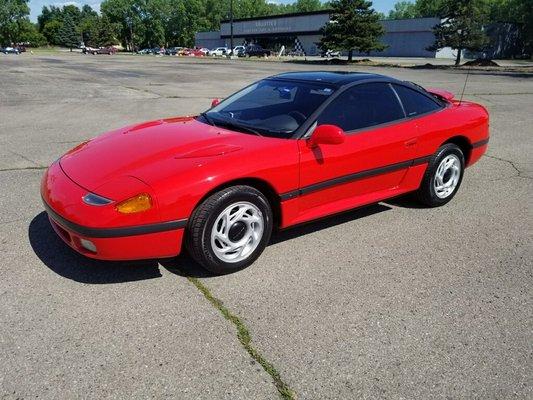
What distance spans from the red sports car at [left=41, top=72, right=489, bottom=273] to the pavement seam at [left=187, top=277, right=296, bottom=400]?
0.20 m

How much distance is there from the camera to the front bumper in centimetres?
281

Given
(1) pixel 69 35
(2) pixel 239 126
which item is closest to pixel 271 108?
(2) pixel 239 126

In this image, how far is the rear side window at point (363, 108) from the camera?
12.3 ft

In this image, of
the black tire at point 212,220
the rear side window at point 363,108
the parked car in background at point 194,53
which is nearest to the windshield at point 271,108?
the rear side window at point 363,108

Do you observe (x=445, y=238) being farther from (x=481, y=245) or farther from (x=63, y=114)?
(x=63, y=114)

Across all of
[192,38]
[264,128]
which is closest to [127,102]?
[264,128]

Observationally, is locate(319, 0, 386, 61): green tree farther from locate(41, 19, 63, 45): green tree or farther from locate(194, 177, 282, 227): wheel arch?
locate(41, 19, 63, 45): green tree

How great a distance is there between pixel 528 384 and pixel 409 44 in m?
61.9

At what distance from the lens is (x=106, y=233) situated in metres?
2.80

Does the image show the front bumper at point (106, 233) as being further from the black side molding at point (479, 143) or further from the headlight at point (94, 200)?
the black side molding at point (479, 143)

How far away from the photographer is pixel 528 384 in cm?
229

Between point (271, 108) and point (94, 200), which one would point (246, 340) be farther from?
point (271, 108)

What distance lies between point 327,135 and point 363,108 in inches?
31.4

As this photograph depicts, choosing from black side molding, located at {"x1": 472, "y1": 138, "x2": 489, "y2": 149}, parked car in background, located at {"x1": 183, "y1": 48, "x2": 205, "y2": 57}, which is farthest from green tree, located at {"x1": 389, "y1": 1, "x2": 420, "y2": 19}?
black side molding, located at {"x1": 472, "y1": 138, "x2": 489, "y2": 149}
